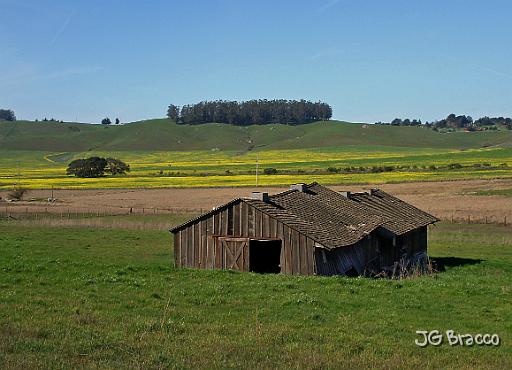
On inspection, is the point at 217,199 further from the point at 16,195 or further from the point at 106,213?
the point at 16,195

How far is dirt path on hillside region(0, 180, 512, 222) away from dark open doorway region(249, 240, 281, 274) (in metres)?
25.5

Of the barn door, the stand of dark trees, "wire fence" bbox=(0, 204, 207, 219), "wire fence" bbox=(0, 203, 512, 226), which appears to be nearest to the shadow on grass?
the barn door

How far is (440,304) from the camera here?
16859mm

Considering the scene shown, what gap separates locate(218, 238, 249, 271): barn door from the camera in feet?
88.6

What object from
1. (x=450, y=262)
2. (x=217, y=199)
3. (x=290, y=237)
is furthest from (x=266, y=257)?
(x=217, y=199)

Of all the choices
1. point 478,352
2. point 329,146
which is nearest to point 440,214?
point 478,352

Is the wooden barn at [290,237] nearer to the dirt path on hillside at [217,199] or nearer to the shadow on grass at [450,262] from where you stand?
the shadow on grass at [450,262]

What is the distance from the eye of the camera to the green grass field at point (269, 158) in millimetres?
89250

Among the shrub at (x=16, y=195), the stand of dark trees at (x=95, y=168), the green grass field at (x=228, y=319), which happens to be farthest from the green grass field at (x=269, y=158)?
the green grass field at (x=228, y=319)

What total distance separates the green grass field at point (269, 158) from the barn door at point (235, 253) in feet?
173

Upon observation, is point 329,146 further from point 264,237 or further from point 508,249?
point 264,237

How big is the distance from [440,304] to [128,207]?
157 ft

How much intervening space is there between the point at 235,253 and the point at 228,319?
1331 cm

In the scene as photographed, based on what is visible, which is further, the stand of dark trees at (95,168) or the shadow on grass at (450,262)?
the stand of dark trees at (95,168)
